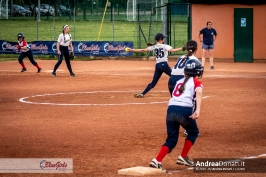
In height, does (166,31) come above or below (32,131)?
above

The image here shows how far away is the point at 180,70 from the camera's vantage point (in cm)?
1484

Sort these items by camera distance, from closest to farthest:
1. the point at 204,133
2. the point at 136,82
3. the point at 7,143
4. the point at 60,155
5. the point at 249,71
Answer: the point at 60,155 < the point at 7,143 < the point at 204,133 < the point at 136,82 < the point at 249,71

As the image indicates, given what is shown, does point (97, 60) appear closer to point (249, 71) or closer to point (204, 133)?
point (249, 71)

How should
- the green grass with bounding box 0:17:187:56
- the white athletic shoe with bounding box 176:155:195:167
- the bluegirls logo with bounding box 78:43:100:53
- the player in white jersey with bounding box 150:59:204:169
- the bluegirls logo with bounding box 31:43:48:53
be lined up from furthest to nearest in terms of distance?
the green grass with bounding box 0:17:187:56 → the bluegirls logo with bounding box 31:43:48:53 → the bluegirls logo with bounding box 78:43:100:53 → the white athletic shoe with bounding box 176:155:195:167 → the player in white jersey with bounding box 150:59:204:169

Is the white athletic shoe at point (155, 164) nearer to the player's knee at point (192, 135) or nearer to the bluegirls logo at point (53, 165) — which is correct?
the player's knee at point (192, 135)

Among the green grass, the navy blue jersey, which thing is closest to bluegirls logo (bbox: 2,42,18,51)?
the green grass

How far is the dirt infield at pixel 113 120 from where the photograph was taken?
13.4 m

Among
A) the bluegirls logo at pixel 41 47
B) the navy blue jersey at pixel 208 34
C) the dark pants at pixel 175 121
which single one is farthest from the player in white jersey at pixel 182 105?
the bluegirls logo at pixel 41 47

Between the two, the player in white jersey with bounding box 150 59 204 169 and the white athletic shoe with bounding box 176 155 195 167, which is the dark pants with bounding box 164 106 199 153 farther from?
the white athletic shoe with bounding box 176 155 195 167

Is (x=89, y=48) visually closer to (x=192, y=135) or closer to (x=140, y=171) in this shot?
(x=192, y=135)

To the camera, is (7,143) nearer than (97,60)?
Yes

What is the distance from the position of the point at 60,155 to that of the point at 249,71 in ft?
66.2

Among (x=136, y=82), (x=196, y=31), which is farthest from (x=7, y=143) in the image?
(x=196, y=31)

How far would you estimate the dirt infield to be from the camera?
1338 centimetres
